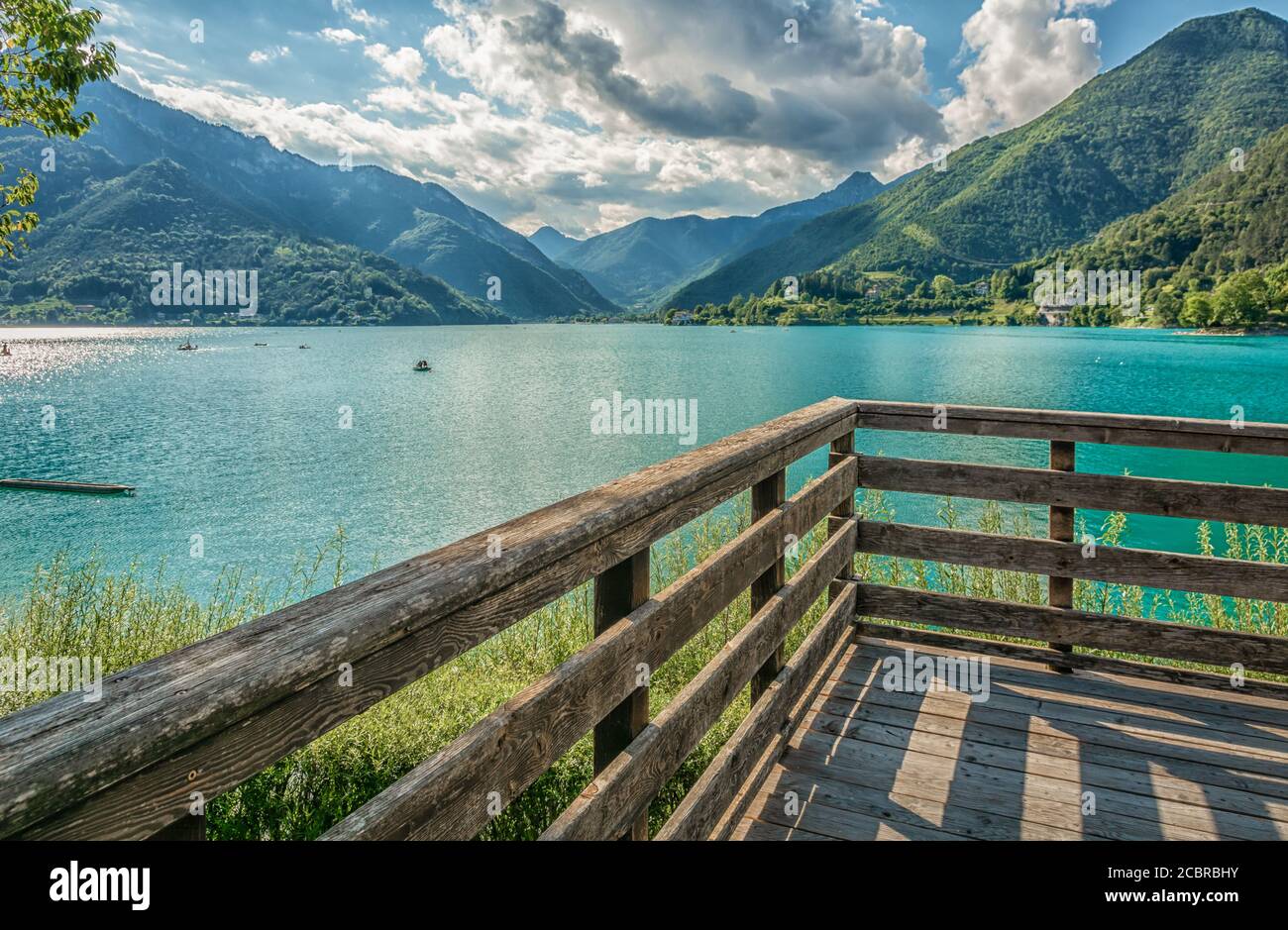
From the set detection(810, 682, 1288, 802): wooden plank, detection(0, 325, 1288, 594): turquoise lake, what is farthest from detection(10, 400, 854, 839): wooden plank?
detection(0, 325, 1288, 594): turquoise lake

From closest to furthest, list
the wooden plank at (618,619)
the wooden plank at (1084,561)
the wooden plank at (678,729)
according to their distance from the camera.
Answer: the wooden plank at (678,729)
the wooden plank at (618,619)
the wooden plank at (1084,561)

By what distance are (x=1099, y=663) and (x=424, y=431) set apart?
37827 mm

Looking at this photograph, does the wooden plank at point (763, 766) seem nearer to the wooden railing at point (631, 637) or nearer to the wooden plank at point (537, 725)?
the wooden railing at point (631, 637)

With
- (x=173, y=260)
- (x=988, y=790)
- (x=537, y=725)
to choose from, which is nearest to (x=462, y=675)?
(x=988, y=790)

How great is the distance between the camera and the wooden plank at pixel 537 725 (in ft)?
4.20

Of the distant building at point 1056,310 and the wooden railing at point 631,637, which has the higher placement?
the distant building at point 1056,310

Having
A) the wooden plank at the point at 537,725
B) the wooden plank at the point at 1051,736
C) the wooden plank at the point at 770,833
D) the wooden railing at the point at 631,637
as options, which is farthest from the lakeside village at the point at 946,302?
the wooden plank at the point at 537,725

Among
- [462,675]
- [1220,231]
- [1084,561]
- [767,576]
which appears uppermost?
[1220,231]

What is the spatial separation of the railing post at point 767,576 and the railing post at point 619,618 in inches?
45.5

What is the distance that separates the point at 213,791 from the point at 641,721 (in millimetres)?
1398

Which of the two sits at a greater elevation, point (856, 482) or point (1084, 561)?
point (856, 482)

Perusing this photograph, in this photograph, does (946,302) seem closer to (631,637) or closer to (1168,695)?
(1168,695)

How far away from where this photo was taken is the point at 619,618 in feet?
6.88
